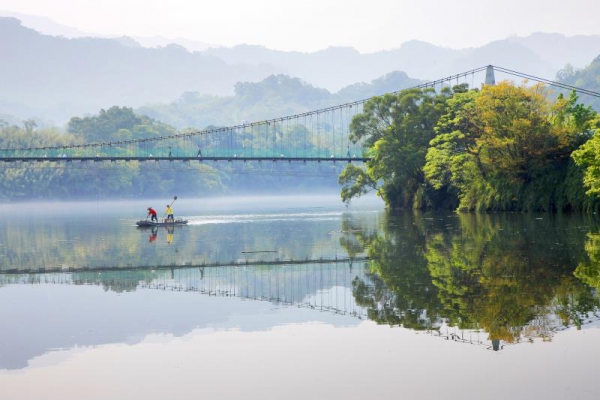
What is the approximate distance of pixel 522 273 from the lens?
78.8ft

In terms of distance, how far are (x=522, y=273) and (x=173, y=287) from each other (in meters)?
9.76

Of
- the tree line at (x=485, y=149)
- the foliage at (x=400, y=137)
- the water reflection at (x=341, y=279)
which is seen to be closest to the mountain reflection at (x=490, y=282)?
the water reflection at (x=341, y=279)

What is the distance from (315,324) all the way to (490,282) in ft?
19.9

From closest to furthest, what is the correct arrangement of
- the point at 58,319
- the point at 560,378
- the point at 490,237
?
the point at 560,378 → the point at 58,319 → the point at 490,237

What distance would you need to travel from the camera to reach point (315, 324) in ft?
60.4

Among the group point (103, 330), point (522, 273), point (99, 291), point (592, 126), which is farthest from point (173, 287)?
point (592, 126)

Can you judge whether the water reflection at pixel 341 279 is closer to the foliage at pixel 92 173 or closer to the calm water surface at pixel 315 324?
the calm water surface at pixel 315 324

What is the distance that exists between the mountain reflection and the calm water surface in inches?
2.3

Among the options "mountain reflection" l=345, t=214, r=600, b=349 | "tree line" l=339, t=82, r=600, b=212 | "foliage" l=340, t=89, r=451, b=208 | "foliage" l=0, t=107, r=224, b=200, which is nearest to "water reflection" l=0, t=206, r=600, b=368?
"mountain reflection" l=345, t=214, r=600, b=349

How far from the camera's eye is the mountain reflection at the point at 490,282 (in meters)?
17.3

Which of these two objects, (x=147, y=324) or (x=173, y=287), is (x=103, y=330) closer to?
(x=147, y=324)

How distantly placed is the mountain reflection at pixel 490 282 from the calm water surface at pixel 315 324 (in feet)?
0.19

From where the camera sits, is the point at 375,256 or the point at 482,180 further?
the point at 482,180

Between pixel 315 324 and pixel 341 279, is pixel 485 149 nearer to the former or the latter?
pixel 341 279
